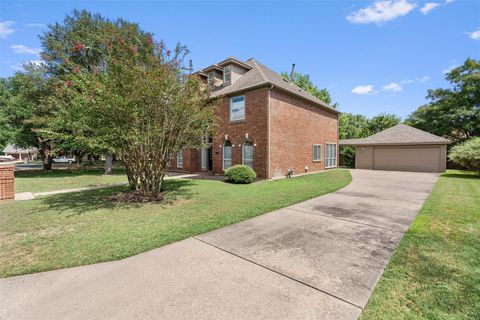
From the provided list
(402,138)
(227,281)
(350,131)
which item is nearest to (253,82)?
(227,281)

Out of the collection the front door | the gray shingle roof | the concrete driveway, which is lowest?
the concrete driveway

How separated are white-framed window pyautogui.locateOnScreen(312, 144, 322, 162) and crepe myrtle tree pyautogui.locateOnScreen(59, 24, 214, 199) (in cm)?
1202

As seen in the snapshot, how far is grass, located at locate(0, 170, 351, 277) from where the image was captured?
3797mm

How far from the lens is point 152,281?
3.04 meters

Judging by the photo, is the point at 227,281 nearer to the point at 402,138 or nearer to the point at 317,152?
the point at 317,152

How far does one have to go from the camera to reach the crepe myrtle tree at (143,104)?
703 cm

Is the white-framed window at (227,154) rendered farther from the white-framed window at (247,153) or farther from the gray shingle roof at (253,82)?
the gray shingle roof at (253,82)

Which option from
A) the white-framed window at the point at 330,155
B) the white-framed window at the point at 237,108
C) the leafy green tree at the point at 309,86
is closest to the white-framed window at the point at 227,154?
the white-framed window at the point at 237,108

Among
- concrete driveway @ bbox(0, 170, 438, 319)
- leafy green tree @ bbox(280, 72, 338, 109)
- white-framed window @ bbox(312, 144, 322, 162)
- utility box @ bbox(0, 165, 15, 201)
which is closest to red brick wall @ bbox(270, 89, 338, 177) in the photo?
white-framed window @ bbox(312, 144, 322, 162)

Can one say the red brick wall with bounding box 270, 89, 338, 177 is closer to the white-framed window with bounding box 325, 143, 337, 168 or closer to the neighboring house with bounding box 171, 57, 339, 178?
the neighboring house with bounding box 171, 57, 339, 178

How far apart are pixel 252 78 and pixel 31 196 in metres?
13.3

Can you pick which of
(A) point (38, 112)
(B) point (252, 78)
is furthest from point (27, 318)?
(A) point (38, 112)

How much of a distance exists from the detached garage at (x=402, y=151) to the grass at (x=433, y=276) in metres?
17.6

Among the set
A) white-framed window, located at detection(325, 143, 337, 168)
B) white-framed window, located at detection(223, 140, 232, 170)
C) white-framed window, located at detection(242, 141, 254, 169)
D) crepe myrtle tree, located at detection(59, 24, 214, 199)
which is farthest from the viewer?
white-framed window, located at detection(325, 143, 337, 168)
